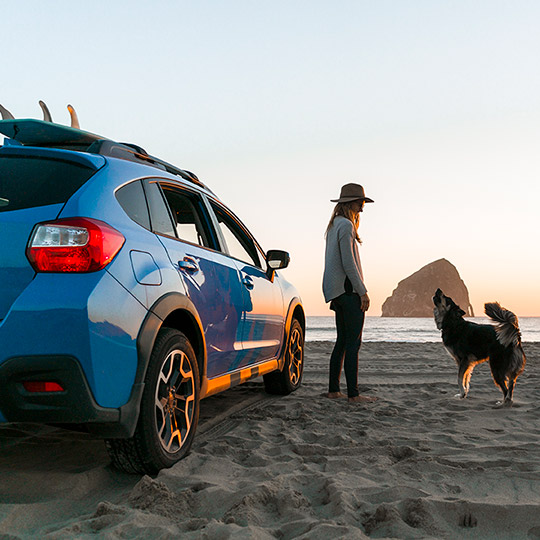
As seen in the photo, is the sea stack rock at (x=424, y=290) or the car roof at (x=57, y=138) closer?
the car roof at (x=57, y=138)

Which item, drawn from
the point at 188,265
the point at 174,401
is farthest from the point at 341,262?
the point at 174,401

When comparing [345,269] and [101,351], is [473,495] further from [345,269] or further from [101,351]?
[345,269]

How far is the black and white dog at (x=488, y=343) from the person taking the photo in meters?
5.20

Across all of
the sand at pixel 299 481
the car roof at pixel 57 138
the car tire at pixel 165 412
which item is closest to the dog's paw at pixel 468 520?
the sand at pixel 299 481

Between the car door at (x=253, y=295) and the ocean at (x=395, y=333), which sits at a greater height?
the car door at (x=253, y=295)

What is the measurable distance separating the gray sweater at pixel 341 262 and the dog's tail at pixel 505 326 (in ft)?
4.39

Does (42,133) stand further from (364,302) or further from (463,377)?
(463,377)

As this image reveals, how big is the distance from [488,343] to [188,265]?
144 inches

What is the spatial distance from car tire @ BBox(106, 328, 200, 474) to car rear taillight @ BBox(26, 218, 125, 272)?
2.04ft

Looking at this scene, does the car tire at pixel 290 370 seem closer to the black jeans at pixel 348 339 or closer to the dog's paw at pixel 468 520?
the black jeans at pixel 348 339

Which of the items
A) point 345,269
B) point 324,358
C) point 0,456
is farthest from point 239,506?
point 324,358

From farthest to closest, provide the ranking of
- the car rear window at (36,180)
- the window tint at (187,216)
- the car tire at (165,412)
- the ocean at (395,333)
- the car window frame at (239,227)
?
the ocean at (395,333), the car window frame at (239,227), the window tint at (187,216), the car tire at (165,412), the car rear window at (36,180)

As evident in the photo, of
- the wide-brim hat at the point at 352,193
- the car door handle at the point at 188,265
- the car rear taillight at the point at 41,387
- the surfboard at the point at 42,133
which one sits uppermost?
the wide-brim hat at the point at 352,193

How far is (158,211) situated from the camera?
3.21m
